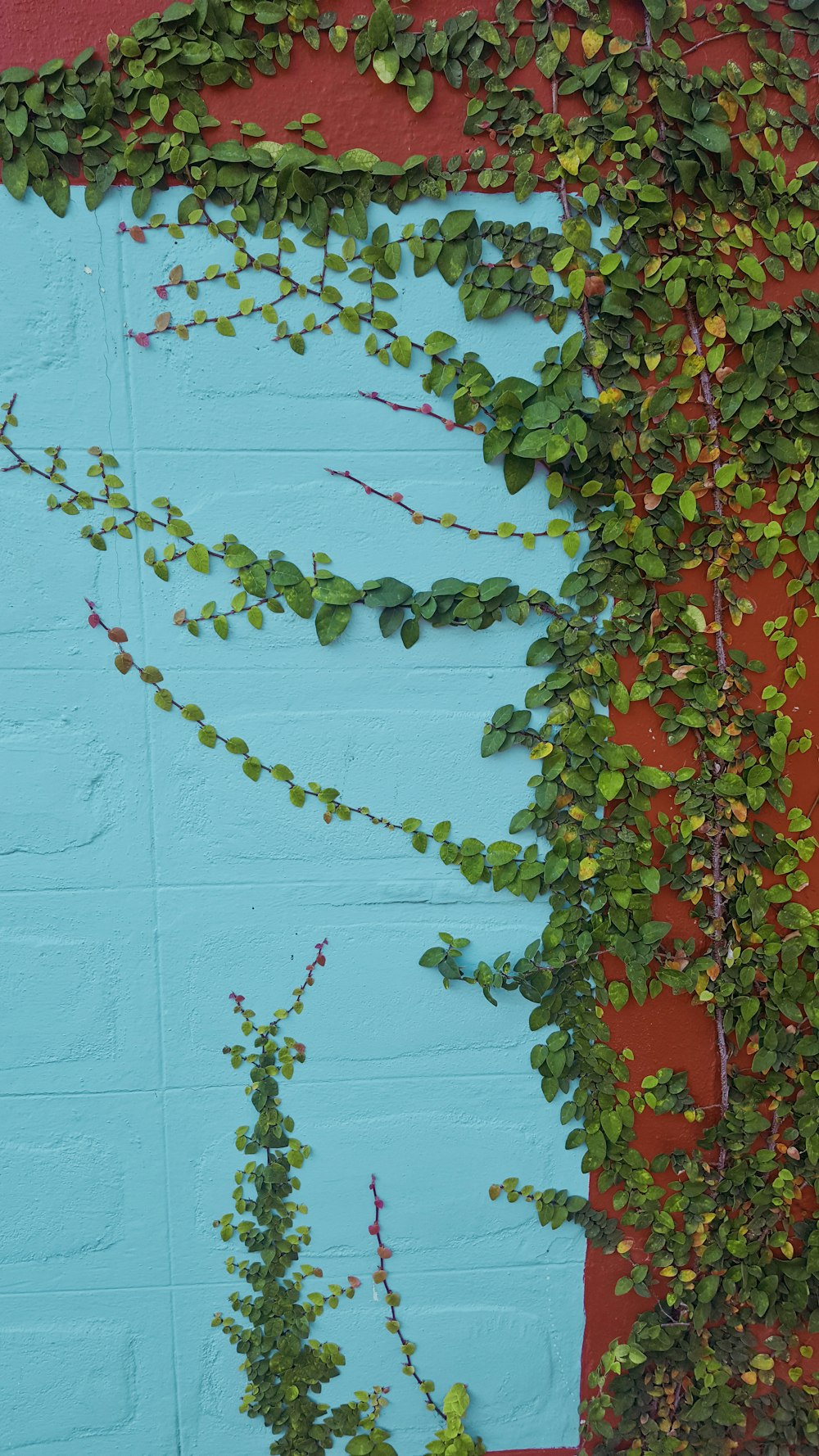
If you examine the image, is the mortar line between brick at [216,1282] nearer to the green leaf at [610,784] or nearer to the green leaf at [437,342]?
the green leaf at [610,784]

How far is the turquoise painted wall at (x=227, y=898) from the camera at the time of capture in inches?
58.1

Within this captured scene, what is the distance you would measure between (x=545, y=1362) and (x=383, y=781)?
115 centimetres

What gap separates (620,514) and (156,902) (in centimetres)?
103

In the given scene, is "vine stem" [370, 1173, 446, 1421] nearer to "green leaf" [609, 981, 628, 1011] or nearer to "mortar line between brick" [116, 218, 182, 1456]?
"mortar line between brick" [116, 218, 182, 1456]

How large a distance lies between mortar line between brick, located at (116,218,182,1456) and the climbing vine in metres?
0.05

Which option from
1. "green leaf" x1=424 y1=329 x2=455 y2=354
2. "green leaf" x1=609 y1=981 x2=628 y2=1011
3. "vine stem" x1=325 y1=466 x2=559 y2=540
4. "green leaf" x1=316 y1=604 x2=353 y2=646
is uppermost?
"green leaf" x1=424 y1=329 x2=455 y2=354

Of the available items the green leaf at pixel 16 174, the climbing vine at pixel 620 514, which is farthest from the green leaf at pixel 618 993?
the green leaf at pixel 16 174

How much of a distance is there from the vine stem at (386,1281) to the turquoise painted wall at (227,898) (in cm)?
2

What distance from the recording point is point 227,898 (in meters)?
1.59

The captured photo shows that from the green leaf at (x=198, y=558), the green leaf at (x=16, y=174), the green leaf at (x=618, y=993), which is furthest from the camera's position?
the green leaf at (x=618, y=993)

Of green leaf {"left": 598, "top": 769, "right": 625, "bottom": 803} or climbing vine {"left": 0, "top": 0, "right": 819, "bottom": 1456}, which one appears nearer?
climbing vine {"left": 0, "top": 0, "right": 819, "bottom": 1456}

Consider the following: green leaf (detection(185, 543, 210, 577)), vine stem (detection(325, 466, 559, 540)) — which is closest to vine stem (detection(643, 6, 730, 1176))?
vine stem (detection(325, 466, 559, 540))

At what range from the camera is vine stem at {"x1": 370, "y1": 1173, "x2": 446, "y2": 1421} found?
1675mm

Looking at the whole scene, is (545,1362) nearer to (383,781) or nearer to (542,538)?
(383,781)
